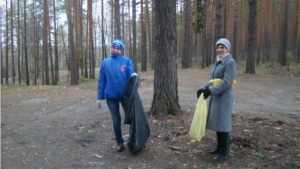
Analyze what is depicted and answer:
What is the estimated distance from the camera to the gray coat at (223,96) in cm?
340

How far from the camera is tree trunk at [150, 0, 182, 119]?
522cm

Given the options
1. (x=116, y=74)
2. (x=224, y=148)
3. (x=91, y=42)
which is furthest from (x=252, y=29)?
(x=91, y=42)

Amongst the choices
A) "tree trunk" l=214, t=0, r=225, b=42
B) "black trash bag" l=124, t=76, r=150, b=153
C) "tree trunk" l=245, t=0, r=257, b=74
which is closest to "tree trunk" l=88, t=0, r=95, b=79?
"tree trunk" l=245, t=0, r=257, b=74

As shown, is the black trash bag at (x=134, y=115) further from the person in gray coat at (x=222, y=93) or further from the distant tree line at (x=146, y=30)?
the distant tree line at (x=146, y=30)

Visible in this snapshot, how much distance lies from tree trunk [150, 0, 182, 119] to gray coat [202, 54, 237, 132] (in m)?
1.69

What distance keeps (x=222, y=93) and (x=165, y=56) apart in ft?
6.53

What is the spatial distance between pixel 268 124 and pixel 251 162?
1.77 meters

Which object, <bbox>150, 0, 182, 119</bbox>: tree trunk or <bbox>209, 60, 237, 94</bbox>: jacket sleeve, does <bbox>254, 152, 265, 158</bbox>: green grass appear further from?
<bbox>150, 0, 182, 119</bbox>: tree trunk

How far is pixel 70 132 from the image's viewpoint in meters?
5.27

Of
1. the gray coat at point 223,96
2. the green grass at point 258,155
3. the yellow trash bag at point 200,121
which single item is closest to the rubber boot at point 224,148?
the gray coat at point 223,96

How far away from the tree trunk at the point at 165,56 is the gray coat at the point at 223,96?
169 centimetres

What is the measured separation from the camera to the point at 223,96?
352 cm

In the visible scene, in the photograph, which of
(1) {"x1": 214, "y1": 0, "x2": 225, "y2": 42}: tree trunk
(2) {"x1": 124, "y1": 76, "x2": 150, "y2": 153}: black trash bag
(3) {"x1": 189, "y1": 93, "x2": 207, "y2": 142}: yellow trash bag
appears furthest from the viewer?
(1) {"x1": 214, "y1": 0, "x2": 225, "y2": 42}: tree trunk

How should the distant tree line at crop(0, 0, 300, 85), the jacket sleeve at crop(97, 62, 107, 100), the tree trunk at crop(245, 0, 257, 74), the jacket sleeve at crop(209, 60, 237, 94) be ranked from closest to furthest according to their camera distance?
the jacket sleeve at crop(209, 60, 237, 94), the jacket sleeve at crop(97, 62, 107, 100), the tree trunk at crop(245, 0, 257, 74), the distant tree line at crop(0, 0, 300, 85)
